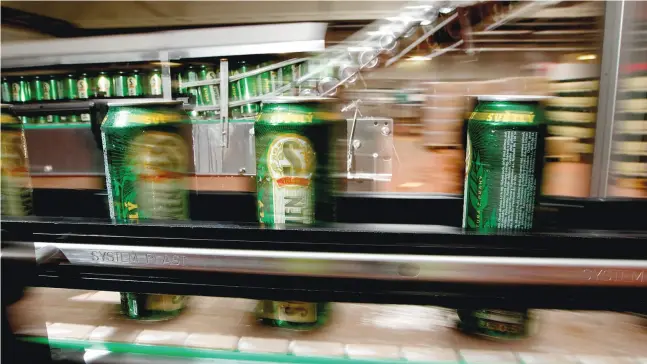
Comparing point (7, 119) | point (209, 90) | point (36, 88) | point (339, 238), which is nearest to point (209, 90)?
point (209, 90)

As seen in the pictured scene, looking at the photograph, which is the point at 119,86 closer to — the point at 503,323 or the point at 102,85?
the point at 102,85

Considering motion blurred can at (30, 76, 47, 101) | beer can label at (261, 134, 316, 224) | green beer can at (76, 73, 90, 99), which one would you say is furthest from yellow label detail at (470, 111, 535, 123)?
motion blurred can at (30, 76, 47, 101)

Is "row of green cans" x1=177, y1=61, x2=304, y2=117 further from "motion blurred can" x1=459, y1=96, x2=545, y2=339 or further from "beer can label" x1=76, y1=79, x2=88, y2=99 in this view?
"motion blurred can" x1=459, y1=96, x2=545, y2=339

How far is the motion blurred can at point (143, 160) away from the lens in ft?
2.10

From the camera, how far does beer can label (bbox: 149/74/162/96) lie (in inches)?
162

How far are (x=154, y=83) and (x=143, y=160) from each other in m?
3.89

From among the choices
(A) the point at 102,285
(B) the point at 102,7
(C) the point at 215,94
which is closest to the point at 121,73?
(B) the point at 102,7

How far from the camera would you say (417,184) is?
110 cm

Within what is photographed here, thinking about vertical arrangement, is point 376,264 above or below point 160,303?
above

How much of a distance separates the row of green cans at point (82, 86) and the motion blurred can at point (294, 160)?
3.92 meters

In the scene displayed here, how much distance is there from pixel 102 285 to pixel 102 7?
4.17m

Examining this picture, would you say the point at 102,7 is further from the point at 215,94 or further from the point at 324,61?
the point at 324,61

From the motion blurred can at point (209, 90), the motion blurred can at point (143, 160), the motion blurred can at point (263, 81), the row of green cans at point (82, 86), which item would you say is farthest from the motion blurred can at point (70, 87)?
the motion blurred can at point (143, 160)

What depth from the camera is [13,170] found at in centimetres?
73
